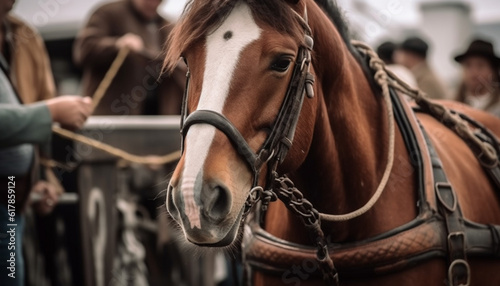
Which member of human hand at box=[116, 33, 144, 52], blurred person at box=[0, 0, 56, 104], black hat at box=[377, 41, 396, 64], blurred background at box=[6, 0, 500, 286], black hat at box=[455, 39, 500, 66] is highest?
black hat at box=[377, 41, 396, 64]

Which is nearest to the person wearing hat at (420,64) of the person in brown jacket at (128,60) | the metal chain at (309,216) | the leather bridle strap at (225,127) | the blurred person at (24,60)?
the person in brown jacket at (128,60)

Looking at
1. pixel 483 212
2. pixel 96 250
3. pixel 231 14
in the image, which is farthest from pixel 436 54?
pixel 231 14

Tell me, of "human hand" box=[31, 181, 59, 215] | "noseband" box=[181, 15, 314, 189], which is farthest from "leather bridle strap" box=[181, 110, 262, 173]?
"human hand" box=[31, 181, 59, 215]

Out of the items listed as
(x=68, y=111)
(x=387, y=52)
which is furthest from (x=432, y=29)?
(x=68, y=111)

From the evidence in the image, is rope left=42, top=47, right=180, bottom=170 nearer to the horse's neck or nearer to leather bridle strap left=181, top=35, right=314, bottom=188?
the horse's neck

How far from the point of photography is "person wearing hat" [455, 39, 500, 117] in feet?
19.6

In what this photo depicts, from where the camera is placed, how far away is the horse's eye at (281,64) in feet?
7.85

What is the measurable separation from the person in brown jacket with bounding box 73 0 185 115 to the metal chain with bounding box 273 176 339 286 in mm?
3384

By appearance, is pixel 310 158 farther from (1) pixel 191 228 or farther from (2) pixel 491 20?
(2) pixel 491 20

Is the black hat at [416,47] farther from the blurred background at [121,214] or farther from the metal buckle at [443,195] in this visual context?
the metal buckle at [443,195]

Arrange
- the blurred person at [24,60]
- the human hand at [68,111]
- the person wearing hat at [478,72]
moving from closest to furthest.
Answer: the human hand at [68,111], the blurred person at [24,60], the person wearing hat at [478,72]

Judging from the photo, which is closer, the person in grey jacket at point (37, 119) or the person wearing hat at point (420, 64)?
the person in grey jacket at point (37, 119)

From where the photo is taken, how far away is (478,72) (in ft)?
19.9

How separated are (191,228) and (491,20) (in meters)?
11.1
